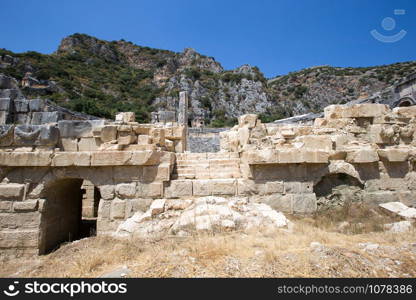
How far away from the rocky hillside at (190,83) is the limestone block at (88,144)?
99.4ft

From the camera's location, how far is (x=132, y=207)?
501cm

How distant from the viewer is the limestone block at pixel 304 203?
505 centimetres

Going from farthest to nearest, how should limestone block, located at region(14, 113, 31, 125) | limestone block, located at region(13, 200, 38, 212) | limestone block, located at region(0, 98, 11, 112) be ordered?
limestone block, located at region(14, 113, 31, 125), limestone block, located at region(0, 98, 11, 112), limestone block, located at region(13, 200, 38, 212)

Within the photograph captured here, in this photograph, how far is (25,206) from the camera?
493cm

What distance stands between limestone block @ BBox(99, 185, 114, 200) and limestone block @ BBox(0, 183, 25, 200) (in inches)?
69.2

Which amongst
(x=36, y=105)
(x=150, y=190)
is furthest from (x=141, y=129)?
(x=36, y=105)

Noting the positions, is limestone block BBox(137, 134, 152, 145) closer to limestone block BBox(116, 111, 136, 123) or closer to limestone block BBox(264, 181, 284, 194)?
limestone block BBox(116, 111, 136, 123)

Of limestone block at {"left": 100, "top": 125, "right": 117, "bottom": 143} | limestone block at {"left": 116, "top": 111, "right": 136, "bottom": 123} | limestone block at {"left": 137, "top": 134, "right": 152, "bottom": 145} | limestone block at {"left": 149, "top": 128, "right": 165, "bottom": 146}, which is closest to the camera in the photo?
limestone block at {"left": 100, "top": 125, "right": 117, "bottom": 143}

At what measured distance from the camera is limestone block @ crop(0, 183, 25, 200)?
4949 millimetres

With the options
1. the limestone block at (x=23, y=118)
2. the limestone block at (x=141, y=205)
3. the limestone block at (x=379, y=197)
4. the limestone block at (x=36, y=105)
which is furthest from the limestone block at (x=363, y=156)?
the limestone block at (x=23, y=118)

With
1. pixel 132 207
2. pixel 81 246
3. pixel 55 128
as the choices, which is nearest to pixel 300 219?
pixel 132 207

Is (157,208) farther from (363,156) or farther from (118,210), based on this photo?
(363,156)

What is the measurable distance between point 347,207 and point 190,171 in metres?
3.80

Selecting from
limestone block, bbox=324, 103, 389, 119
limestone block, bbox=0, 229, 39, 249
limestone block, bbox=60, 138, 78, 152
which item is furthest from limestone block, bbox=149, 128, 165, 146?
limestone block, bbox=324, 103, 389, 119
